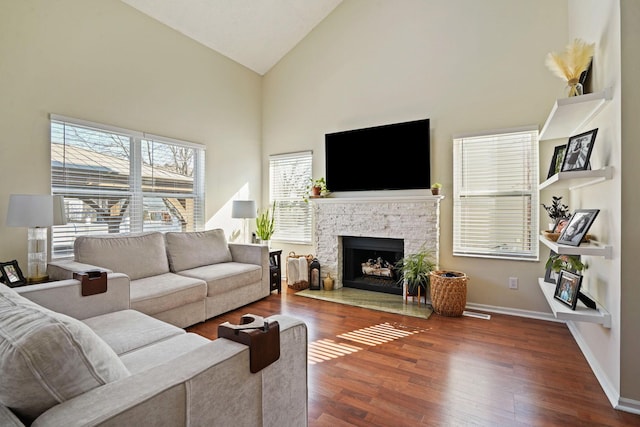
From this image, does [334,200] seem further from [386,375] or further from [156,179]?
[386,375]

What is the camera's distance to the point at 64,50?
310cm

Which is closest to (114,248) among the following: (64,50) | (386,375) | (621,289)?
(64,50)

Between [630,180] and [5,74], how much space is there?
4663mm

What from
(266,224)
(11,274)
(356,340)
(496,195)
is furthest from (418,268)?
(11,274)

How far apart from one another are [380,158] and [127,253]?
3079 mm

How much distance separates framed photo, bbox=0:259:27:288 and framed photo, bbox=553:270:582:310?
4.10 m

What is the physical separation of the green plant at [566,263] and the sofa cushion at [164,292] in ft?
10.4

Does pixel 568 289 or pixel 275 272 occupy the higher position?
pixel 568 289

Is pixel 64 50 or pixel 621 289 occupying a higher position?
pixel 64 50

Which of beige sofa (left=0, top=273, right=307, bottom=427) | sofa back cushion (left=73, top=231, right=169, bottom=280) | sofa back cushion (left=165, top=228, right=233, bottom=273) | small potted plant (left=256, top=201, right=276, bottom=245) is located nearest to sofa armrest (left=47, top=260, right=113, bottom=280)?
sofa back cushion (left=73, top=231, right=169, bottom=280)

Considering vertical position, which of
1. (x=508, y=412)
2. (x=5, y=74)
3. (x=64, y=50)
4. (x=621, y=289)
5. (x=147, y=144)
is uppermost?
(x=64, y=50)

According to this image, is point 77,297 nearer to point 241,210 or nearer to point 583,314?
point 241,210

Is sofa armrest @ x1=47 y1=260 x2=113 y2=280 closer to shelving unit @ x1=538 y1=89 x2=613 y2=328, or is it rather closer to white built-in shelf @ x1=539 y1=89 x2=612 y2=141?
shelving unit @ x1=538 y1=89 x2=613 y2=328

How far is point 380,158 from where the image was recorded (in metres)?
4.23
